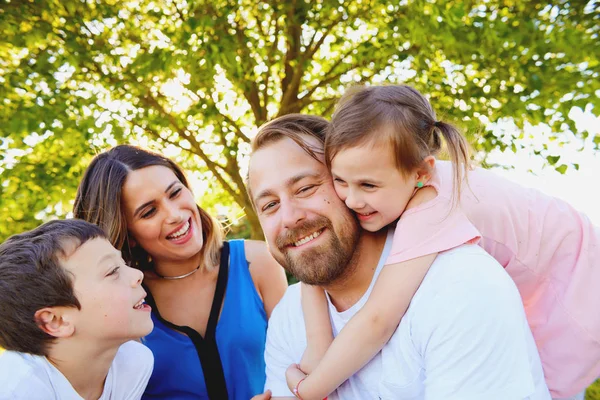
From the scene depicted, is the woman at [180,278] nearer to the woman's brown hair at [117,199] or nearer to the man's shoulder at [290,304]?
the woman's brown hair at [117,199]

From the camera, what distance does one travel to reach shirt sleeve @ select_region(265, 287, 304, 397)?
2561 millimetres

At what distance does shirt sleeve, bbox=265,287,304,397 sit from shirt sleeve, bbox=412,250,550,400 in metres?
0.78

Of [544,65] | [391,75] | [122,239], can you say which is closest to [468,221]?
[122,239]

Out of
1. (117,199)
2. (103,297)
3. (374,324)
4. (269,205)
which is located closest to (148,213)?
(117,199)

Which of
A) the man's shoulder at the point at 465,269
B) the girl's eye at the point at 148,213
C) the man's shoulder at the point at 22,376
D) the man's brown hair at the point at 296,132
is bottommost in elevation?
the man's shoulder at the point at 465,269

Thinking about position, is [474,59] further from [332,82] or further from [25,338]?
[25,338]

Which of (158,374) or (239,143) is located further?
(239,143)

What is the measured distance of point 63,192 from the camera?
16.8 ft

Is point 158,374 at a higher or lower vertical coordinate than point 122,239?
lower

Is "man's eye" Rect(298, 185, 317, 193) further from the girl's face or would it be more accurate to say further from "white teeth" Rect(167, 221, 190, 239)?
"white teeth" Rect(167, 221, 190, 239)

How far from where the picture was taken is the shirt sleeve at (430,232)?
2.07 meters

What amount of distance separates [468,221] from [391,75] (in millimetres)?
3806

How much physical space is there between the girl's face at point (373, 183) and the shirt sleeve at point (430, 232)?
8 cm

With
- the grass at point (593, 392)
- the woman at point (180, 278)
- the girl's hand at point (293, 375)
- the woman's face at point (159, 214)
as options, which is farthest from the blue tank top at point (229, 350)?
the grass at point (593, 392)
